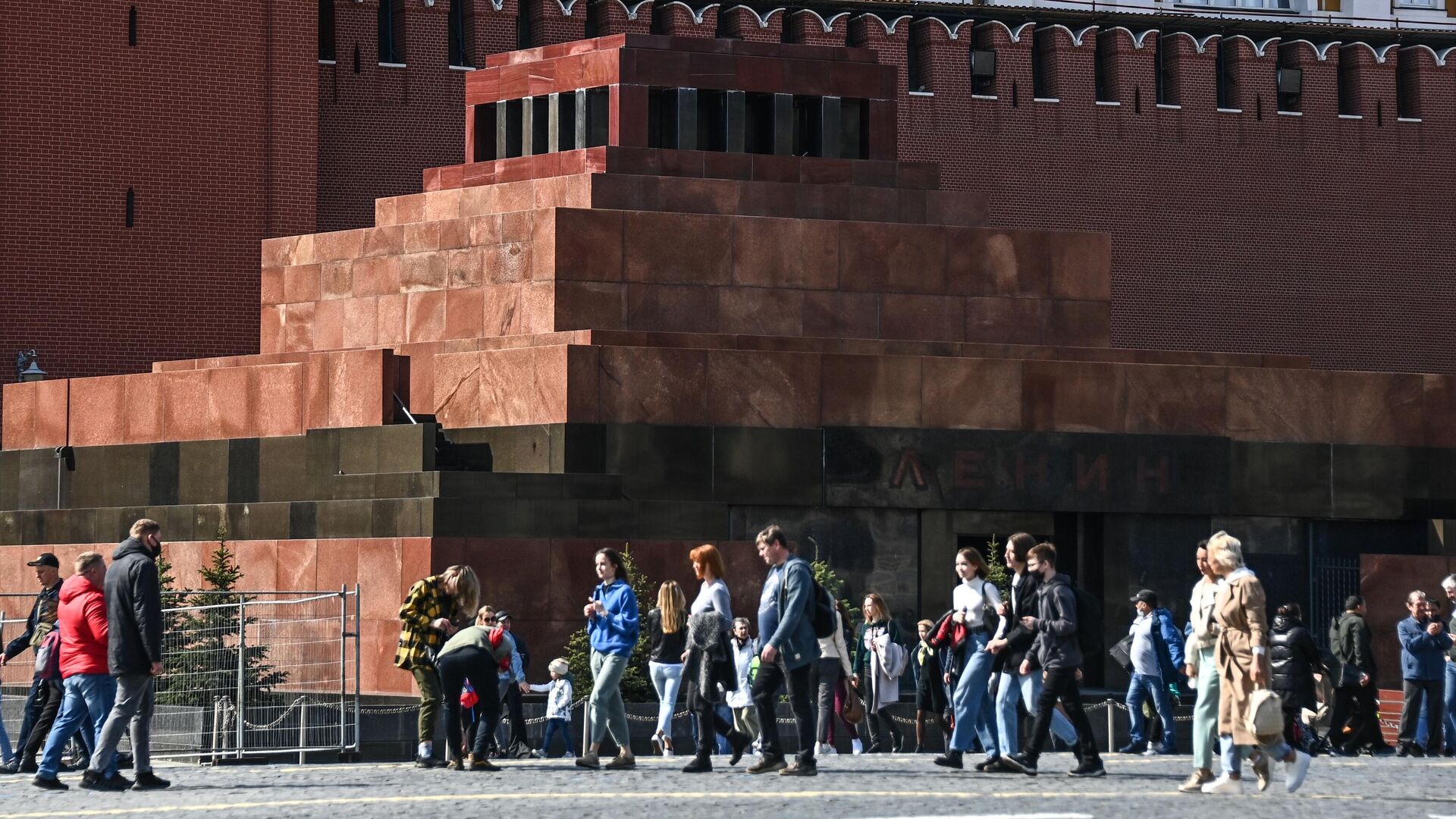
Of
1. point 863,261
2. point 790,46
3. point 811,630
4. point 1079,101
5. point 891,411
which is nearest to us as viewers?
point 811,630

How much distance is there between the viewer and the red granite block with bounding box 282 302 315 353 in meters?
23.0

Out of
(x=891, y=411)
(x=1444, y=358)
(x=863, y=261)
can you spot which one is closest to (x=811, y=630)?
(x=891, y=411)

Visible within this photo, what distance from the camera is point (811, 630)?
39.5 ft

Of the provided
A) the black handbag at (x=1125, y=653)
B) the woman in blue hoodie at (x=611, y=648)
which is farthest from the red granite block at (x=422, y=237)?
the woman in blue hoodie at (x=611, y=648)

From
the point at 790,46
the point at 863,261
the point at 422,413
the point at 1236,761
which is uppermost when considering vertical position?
the point at 790,46

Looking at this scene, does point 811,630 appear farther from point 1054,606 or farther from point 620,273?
point 620,273

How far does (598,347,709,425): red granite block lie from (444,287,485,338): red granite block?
7.38ft

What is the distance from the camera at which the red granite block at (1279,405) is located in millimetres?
21453

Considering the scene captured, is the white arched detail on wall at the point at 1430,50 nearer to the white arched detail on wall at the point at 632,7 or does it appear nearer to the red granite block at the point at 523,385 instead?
the white arched detail on wall at the point at 632,7

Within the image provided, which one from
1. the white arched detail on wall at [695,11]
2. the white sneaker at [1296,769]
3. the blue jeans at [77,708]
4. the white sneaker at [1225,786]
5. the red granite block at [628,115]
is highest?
the white arched detail on wall at [695,11]

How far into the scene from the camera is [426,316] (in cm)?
2206

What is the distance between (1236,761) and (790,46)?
1319 centimetres

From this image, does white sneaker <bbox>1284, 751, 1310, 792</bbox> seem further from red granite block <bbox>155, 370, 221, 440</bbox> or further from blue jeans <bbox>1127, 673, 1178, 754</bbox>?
red granite block <bbox>155, 370, 221, 440</bbox>

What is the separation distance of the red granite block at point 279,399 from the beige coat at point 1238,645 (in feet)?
36.0
